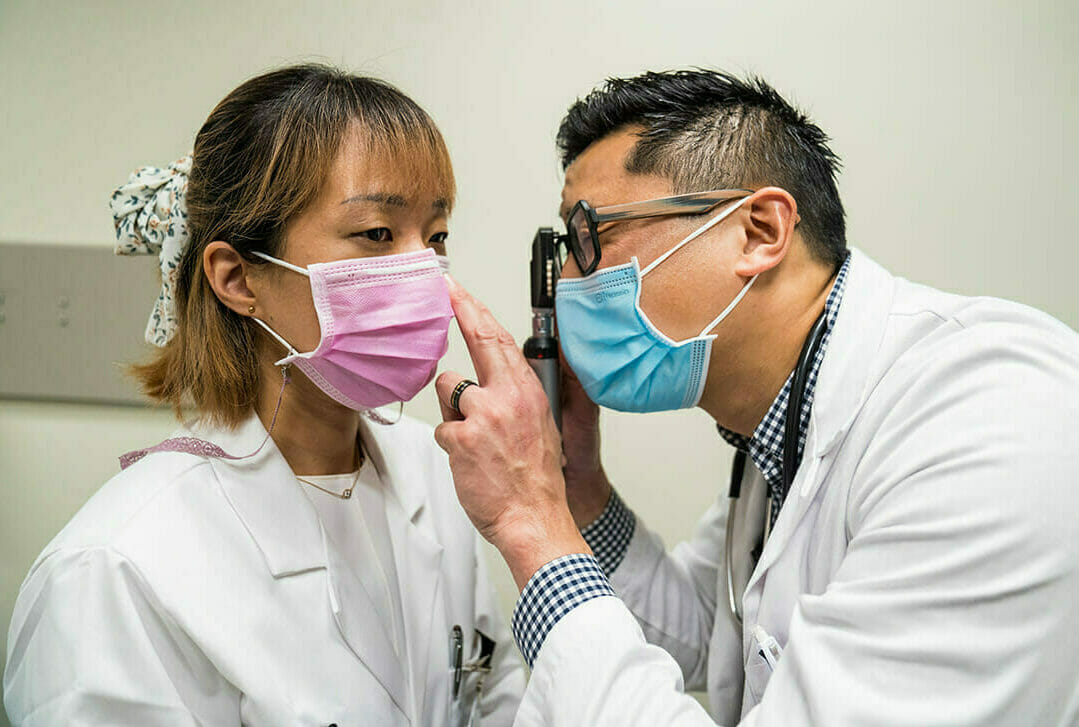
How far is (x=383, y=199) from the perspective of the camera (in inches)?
46.4

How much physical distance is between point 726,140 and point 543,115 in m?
0.64

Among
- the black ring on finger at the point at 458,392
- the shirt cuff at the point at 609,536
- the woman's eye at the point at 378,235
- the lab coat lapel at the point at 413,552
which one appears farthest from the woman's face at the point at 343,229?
the shirt cuff at the point at 609,536

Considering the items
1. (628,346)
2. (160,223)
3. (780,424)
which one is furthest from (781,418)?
(160,223)

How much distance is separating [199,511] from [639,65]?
50.2 inches

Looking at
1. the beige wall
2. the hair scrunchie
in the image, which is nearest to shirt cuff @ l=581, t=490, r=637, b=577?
the beige wall

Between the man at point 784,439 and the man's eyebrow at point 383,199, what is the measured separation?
0.53 feet

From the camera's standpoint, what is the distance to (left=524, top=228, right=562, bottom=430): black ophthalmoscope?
1.47 m

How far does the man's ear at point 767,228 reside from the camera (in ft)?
4.05

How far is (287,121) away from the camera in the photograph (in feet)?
3.86

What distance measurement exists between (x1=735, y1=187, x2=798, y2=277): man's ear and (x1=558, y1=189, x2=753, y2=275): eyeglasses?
0.10 feet

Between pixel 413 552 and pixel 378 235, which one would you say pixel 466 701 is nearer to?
pixel 413 552

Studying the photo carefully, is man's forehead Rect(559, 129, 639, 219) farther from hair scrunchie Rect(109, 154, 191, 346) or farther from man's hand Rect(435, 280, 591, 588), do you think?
hair scrunchie Rect(109, 154, 191, 346)

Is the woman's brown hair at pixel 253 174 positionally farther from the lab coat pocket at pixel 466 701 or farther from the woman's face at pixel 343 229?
the lab coat pocket at pixel 466 701

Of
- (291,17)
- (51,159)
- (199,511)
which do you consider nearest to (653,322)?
(199,511)
